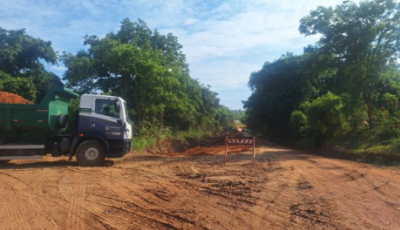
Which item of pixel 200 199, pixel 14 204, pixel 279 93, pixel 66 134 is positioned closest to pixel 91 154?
pixel 66 134

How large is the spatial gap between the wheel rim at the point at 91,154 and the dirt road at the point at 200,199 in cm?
98

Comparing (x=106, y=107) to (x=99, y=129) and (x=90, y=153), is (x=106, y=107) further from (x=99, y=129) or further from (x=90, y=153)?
(x=90, y=153)

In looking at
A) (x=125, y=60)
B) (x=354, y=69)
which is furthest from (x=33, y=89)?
(x=354, y=69)

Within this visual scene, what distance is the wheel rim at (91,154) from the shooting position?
38.9 ft

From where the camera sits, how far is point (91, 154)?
1191cm

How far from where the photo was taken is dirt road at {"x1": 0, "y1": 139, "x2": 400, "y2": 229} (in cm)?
532

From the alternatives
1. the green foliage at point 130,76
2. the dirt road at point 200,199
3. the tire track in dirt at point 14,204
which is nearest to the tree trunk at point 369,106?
the dirt road at point 200,199

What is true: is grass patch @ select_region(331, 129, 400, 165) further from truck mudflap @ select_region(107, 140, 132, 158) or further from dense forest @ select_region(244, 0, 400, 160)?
truck mudflap @ select_region(107, 140, 132, 158)

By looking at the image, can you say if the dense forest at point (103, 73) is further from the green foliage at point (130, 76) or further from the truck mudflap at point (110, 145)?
the truck mudflap at point (110, 145)

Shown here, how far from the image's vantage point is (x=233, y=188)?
25.9 feet

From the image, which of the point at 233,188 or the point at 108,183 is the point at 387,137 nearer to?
the point at 233,188

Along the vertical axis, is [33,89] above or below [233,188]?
above

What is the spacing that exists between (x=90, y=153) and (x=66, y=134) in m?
1.32

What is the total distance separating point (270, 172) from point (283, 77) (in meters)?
27.0
